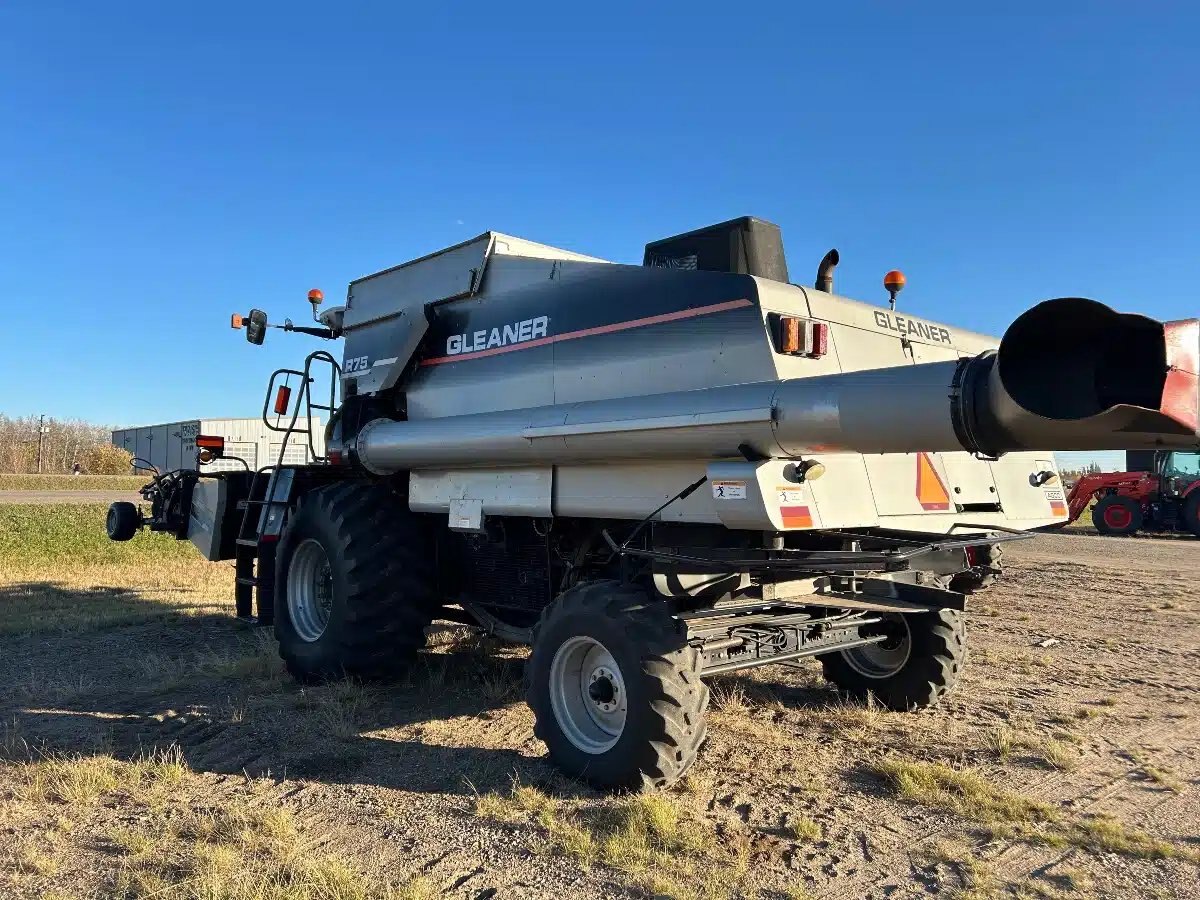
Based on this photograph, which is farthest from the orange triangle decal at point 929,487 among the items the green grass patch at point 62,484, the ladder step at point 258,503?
the green grass patch at point 62,484

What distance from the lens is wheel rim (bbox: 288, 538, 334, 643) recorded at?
20.7 ft

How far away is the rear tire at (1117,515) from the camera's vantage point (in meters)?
21.1

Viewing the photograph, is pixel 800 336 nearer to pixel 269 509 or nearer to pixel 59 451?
pixel 269 509

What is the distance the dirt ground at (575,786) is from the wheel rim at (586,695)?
0.85 feet

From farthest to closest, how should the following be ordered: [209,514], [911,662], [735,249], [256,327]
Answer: [209,514]
[256,327]
[911,662]
[735,249]

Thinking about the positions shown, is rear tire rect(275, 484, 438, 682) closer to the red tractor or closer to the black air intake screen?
the black air intake screen

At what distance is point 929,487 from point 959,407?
173 cm

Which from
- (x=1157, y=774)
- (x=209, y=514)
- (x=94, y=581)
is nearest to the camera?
(x=1157, y=774)

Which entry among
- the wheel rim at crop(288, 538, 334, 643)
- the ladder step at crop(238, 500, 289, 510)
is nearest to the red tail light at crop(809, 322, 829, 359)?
the wheel rim at crop(288, 538, 334, 643)

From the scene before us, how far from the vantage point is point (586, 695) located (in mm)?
4355

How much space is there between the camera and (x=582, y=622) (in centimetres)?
414

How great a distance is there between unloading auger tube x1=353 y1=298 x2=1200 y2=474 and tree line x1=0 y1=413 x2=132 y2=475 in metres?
70.1

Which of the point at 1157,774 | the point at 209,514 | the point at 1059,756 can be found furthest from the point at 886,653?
the point at 209,514

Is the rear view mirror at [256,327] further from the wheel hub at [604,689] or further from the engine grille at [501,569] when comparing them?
the wheel hub at [604,689]
